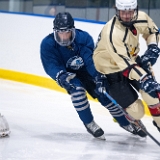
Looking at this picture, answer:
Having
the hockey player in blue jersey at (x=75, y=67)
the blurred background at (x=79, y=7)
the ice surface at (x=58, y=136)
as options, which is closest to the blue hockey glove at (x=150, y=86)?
the ice surface at (x=58, y=136)

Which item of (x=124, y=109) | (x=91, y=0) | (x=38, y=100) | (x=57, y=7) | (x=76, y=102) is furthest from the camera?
(x=57, y=7)

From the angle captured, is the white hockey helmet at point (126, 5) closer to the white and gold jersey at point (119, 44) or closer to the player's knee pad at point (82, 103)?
the white and gold jersey at point (119, 44)

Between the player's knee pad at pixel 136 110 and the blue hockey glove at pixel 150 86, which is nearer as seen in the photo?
the blue hockey glove at pixel 150 86

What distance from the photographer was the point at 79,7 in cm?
636

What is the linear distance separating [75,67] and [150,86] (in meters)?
0.88

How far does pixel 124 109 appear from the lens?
11.8 feet

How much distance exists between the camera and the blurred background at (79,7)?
5434mm

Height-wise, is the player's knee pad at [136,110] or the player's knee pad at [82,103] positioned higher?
the player's knee pad at [136,110]

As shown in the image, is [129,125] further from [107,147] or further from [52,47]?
[52,47]

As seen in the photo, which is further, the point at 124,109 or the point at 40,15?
the point at 40,15

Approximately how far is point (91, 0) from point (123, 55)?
9.84ft

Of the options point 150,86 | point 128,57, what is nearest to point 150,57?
point 128,57

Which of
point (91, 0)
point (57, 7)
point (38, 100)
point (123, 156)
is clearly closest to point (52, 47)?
point (123, 156)

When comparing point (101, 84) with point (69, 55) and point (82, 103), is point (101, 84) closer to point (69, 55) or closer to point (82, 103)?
point (82, 103)
